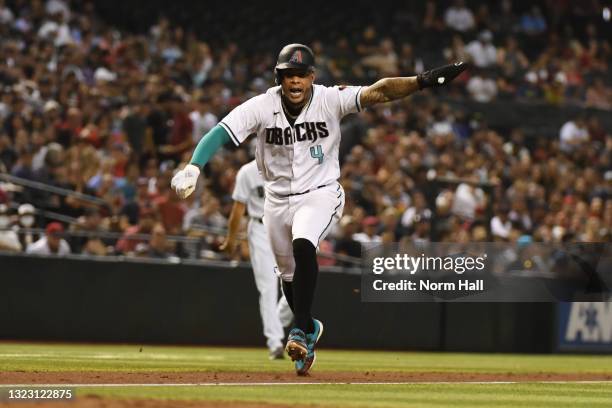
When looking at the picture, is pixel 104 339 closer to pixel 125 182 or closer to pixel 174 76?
pixel 125 182

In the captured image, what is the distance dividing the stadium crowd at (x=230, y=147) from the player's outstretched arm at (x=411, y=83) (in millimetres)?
7292

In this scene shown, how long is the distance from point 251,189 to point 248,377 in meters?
3.09

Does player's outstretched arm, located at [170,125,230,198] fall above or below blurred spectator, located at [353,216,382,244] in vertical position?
above

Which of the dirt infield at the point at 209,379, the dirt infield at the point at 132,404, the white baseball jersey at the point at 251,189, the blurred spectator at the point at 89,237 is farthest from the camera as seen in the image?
the blurred spectator at the point at 89,237

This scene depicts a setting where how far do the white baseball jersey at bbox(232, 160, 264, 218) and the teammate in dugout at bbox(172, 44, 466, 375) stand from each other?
2.43 m

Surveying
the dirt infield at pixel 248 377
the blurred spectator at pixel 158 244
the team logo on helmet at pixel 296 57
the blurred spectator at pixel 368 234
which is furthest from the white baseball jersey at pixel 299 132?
the blurred spectator at pixel 368 234

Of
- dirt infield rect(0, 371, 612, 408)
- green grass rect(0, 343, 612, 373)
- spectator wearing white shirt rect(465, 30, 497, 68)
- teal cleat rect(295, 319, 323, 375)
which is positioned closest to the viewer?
dirt infield rect(0, 371, 612, 408)

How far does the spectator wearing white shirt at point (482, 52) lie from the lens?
86.5ft

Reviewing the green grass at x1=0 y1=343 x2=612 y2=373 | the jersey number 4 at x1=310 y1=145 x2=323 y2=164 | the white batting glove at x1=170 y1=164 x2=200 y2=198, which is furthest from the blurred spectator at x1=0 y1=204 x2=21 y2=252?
the white batting glove at x1=170 y1=164 x2=200 y2=198

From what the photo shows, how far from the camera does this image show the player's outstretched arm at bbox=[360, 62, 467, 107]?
810cm

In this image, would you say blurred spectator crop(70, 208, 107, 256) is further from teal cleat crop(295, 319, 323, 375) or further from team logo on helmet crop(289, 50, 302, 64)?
team logo on helmet crop(289, 50, 302, 64)

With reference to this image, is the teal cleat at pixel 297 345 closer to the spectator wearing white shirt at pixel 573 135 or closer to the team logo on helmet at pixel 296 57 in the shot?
the team logo on helmet at pixel 296 57

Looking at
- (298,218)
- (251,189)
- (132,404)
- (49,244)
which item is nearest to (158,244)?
(49,244)

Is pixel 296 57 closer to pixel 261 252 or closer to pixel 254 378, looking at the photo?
pixel 254 378
